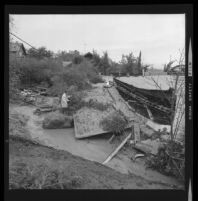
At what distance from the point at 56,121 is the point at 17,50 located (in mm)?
1020

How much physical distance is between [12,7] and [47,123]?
1.48 m

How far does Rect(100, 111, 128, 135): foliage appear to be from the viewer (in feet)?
13.4

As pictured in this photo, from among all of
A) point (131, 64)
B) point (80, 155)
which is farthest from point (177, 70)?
point (80, 155)

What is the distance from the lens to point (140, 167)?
4027mm

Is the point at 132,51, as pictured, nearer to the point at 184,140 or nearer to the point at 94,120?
the point at 94,120

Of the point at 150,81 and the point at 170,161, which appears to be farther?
the point at 150,81

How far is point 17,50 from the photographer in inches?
Answer: 163

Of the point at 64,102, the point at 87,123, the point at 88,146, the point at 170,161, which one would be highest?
the point at 64,102

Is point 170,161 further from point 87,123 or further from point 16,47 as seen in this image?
point 16,47

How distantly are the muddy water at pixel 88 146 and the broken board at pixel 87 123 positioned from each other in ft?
0.22

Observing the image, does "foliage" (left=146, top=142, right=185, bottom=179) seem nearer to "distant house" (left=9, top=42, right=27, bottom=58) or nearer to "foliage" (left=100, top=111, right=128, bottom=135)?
"foliage" (left=100, top=111, right=128, bottom=135)

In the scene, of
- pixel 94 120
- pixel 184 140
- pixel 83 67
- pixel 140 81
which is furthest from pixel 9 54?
pixel 184 140

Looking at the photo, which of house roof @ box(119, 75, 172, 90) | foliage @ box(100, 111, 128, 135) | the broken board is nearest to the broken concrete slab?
foliage @ box(100, 111, 128, 135)

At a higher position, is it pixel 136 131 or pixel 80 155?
pixel 136 131
